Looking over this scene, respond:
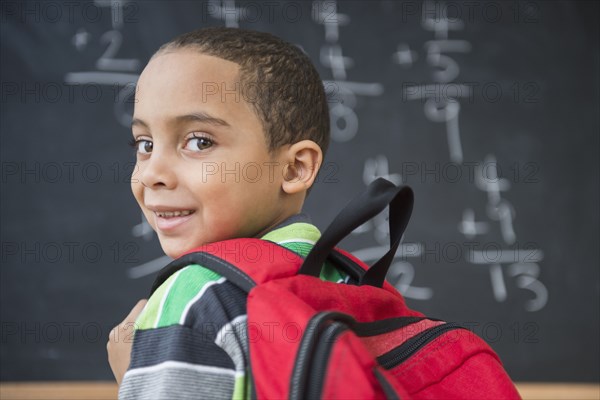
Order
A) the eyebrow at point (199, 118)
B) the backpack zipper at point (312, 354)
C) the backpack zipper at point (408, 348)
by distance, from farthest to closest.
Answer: the eyebrow at point (199, 118) → the backpack zipper at point (408, 348) → the backpack zipper at point (312, 354)

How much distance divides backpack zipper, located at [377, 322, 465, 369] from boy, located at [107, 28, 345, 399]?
0.40ft

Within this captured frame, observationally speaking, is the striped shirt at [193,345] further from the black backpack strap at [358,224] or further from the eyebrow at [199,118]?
the eyebrow at [199,118]

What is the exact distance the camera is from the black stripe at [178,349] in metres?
0.47

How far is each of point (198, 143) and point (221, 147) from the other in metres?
0.03

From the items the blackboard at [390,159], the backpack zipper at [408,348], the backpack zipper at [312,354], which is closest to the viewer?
the backpack zipper at [312,354]

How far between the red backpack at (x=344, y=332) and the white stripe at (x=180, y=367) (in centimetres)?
3

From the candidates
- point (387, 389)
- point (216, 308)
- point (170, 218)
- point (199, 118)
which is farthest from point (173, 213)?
point (387, 389)

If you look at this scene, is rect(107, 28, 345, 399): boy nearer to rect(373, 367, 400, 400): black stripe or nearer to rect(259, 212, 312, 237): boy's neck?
rect(259, 212, 312, 237): boy's neck

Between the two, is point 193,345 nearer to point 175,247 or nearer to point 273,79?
point 175,247

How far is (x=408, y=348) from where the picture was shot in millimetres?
558

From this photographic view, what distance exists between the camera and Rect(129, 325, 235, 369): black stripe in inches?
18.6

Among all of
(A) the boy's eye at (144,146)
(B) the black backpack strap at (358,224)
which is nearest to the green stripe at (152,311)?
(B) the black backpack strap at (358,224)

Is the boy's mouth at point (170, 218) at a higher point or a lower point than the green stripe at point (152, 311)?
higher

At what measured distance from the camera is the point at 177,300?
51 centimetres
